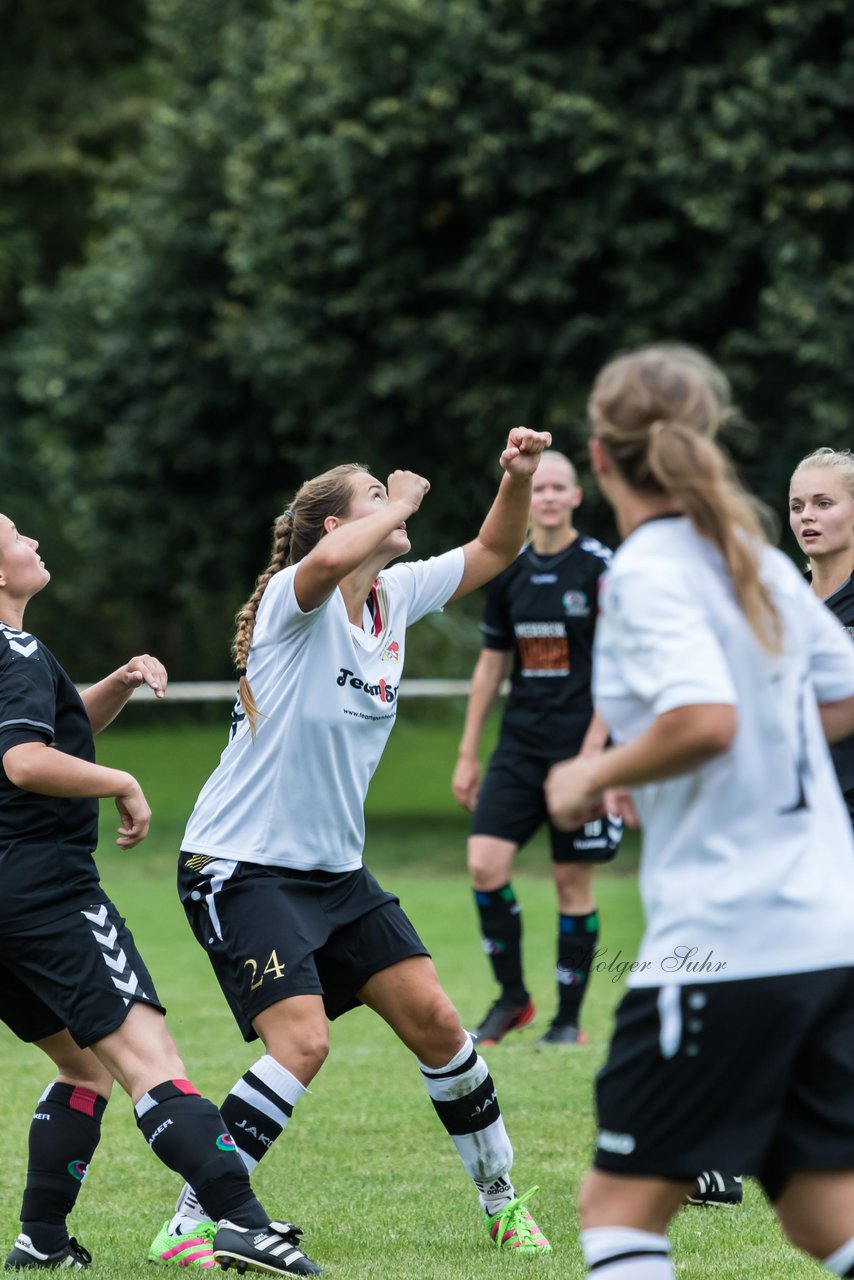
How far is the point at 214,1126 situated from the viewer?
432 cm

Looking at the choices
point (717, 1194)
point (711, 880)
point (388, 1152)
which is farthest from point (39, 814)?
point (717, 1194)

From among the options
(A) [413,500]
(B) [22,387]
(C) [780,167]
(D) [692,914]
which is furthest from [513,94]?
(D) [692,914]

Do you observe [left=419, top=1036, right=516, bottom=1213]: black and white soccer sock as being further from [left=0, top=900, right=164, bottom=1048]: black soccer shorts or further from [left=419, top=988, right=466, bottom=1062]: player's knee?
[left=0, top=900, right=164, bottom=1048]: black soccer shorts

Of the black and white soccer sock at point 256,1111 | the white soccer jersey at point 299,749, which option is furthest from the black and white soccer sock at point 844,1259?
the white soccer jersey at point 299,749

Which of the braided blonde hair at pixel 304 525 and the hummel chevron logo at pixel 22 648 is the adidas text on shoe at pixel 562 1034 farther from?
the hummel chevron logo at pixel 22 648

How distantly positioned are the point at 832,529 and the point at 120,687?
2.25m

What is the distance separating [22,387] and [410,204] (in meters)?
7.37

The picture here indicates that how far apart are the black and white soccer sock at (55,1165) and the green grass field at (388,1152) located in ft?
0.56

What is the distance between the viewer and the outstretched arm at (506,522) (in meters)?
4.62

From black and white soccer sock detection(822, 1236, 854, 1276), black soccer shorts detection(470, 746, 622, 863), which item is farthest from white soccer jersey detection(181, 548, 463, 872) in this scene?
black soccer shorts detection(470, 746, 622, 863)

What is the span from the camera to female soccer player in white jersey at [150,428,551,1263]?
4.52m

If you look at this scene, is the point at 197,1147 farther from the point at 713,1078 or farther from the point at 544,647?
the point at 544,647

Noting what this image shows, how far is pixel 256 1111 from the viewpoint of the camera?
179 inches

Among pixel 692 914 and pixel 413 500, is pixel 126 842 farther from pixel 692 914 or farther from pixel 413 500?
pixel 692 914
